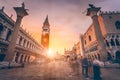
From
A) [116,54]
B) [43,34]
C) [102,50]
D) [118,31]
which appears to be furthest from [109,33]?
[43,34]

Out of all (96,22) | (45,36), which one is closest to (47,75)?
(96,22)

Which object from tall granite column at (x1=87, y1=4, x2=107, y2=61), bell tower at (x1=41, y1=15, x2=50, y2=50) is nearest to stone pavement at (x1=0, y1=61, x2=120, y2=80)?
tall granite column at (x1=87, y1=4, x2=107, y2=61)

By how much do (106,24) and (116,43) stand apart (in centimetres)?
576

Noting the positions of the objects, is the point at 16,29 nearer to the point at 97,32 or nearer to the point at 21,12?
the point at 21,12

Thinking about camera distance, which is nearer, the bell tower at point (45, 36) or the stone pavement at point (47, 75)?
the stone pavement at point (47, 75)

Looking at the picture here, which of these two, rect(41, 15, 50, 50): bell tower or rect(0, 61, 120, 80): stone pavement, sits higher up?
rect(41, 15, 50, 50): bell tower

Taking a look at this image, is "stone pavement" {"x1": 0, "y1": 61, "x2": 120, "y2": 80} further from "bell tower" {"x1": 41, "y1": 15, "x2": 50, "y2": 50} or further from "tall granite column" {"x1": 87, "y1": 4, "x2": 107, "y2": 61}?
"bell tower" {"x1": 41, "y1": 15, "x2": 50, "y2": 50}

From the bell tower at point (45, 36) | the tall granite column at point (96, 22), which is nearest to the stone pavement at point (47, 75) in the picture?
the tall granite column at point (96, 22)

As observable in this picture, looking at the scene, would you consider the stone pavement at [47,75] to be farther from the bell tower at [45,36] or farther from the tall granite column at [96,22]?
the bell tower at [45,36]

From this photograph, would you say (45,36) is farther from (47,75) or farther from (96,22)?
(47,75)

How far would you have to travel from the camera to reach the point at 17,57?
60.3ft

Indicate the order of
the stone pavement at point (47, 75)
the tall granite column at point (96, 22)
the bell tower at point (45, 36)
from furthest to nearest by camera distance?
the bell tower at point (45, 36), the tall granite column at point (96, 22), the stone pavement at point (47, 75)

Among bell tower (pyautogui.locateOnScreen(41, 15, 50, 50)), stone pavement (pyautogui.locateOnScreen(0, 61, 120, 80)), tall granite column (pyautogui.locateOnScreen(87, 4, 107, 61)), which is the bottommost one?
stone pavement (pyautogui.locateOnScreen(0, 61, 120, 80))

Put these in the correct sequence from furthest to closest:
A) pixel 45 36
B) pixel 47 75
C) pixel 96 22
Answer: pixel 45 36
pixel 96 22
pixel 47 75
